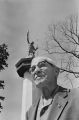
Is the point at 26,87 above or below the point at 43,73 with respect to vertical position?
below

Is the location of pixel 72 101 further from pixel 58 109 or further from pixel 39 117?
pixel 39 117

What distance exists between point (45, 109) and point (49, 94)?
0.38 ft

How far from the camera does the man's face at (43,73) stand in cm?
210

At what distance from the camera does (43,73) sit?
83.0 inches

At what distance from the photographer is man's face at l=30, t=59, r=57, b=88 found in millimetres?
2096

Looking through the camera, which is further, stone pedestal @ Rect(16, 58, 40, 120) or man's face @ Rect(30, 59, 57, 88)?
stone pedestal @ Rect(16, 58, 40, 120)

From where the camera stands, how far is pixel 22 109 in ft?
55.0

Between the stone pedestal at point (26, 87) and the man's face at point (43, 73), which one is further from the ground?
the man's face at point (43, 73)

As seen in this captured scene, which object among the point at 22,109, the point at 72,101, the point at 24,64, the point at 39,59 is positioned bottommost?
the point at 22,109

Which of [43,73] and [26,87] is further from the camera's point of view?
[26,87]

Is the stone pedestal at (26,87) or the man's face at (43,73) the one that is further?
the stone pedestal at (26,87)

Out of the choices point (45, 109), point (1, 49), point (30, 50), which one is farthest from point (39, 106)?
point (1, 49)

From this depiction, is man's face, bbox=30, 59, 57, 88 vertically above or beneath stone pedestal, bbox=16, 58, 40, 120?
above

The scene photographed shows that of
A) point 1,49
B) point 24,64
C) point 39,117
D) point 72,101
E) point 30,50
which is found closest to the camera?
point 72,101
